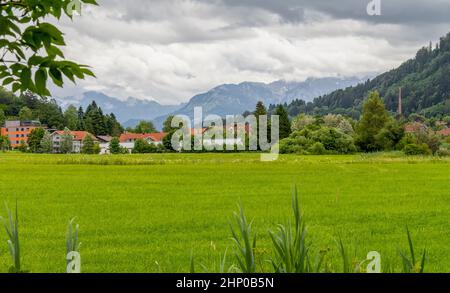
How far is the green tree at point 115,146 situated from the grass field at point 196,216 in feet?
78.9

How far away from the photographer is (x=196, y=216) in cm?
1498

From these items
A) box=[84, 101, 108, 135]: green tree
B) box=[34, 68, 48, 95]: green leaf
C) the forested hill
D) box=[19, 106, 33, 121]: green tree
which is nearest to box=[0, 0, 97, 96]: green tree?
box=[34, 68, 48, 95]: green leaf

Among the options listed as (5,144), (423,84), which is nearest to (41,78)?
(5,144)

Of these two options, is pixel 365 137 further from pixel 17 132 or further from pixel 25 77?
pixel 25 77

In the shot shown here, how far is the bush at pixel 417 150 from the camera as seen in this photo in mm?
53500

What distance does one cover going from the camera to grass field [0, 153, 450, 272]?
933cm

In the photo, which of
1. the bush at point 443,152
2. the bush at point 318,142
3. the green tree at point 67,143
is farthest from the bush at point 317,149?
the green tree at point 67,143

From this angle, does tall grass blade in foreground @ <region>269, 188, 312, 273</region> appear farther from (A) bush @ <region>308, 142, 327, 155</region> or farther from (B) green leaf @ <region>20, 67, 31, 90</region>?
(A) bush @ <region>308, 142, 327, 155</region>

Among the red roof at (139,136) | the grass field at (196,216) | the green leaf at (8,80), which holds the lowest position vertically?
the grass field at (196,216)

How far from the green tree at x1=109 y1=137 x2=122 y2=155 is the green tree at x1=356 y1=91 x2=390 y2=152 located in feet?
89.1

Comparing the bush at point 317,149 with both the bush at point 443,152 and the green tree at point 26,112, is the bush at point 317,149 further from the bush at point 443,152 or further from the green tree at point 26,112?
the green tree at point 26,112

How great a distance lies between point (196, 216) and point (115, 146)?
40.4 metres

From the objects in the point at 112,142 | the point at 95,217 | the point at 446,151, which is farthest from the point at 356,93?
the point at 95,217
